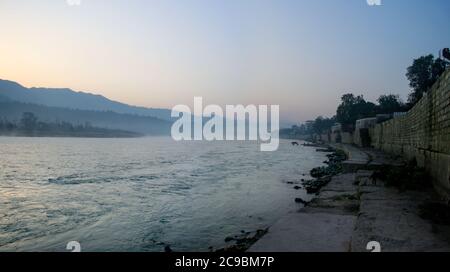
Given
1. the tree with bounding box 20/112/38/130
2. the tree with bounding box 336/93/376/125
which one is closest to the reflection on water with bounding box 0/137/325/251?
the tree with bounding box 336/93/376/125

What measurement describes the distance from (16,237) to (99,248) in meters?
2.94

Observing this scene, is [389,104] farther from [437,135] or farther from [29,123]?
[29,123]

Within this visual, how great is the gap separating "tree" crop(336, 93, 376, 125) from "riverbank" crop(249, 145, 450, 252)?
7046cm

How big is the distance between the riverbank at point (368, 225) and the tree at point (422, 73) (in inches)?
1984

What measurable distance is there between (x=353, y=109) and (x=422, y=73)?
2822 centimetres

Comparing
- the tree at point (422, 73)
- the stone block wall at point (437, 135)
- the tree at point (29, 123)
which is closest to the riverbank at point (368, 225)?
the stone block wall at point (437, 135)

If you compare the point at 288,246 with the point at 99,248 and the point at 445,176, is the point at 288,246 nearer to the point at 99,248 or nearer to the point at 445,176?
the point at 445,176

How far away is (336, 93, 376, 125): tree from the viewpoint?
78000mm

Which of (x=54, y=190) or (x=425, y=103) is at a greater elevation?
(x=425, y=103)

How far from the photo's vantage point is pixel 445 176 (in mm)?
8172

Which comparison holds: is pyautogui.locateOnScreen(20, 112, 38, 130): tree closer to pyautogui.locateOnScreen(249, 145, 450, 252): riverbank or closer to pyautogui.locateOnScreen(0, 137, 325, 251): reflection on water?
pyautogui.locateOnScreen(0, 137, 325, 251): reflection on water

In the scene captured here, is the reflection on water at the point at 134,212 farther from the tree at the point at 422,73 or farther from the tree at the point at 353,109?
the tree at the point at 353,109

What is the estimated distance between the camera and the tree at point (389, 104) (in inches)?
2698

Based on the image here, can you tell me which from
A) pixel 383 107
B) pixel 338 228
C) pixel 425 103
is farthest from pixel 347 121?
pixel 338 228
